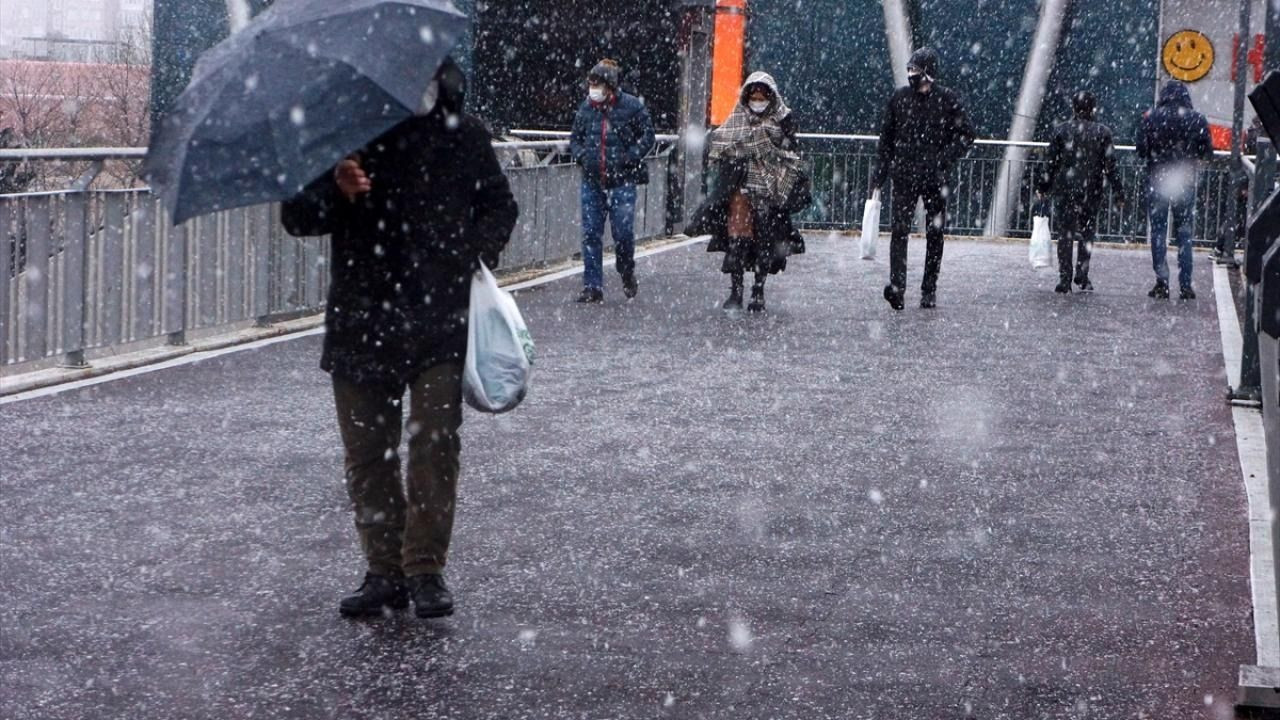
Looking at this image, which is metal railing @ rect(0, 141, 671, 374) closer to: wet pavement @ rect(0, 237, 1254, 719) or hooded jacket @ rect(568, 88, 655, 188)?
wet pavement @ rect(0, 237, 1254, 719)

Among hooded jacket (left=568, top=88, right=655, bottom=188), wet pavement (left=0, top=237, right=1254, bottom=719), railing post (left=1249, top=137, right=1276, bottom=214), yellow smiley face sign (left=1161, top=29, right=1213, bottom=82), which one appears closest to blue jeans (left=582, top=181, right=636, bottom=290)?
hooded jacket (left=568, top=88, right=655, bottom=188)

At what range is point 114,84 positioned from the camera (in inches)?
2625

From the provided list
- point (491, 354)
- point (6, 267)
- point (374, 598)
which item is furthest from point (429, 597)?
point (6, 267)

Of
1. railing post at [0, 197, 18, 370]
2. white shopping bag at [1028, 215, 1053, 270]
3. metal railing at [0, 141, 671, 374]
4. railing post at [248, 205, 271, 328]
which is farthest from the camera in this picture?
white shopping bag at [1028, 215, 1053, 270]

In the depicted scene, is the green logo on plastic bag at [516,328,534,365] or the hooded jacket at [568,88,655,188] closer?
the green logo on plastic bag at [516,328,534,365]

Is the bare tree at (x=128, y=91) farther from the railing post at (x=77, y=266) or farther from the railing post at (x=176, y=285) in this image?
the railing post at (x=77, y=266)

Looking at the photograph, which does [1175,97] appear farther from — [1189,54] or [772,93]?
[1189,54]

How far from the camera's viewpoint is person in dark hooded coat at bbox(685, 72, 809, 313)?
560 inches

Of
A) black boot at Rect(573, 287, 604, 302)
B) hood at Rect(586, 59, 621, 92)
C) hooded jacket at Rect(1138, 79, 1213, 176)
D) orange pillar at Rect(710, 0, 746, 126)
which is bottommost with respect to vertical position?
black boot at Rect(573, 287, 604, 302)

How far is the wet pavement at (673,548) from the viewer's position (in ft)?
16.0

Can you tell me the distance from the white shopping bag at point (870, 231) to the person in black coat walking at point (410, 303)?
43.1 feet

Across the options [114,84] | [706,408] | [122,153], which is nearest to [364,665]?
[706,408]

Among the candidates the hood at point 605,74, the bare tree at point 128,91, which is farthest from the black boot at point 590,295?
the bare tree at point 128,91

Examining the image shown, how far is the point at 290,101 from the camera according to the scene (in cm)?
485
